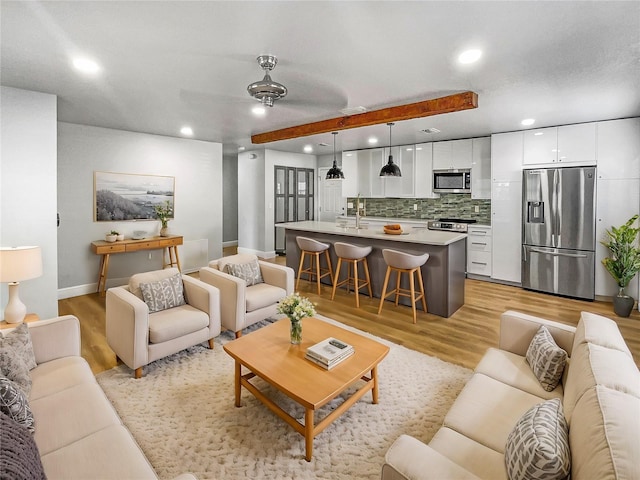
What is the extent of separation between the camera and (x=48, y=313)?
3.69 m

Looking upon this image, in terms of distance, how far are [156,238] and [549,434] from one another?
5.70 meters

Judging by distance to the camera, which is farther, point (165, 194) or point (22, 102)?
point (165, 194)

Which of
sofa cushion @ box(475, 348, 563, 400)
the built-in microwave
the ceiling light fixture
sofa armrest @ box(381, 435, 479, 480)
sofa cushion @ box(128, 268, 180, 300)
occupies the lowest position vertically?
sofa cushion @ box(475, 348, 563, 400)

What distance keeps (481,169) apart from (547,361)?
478 centimetres

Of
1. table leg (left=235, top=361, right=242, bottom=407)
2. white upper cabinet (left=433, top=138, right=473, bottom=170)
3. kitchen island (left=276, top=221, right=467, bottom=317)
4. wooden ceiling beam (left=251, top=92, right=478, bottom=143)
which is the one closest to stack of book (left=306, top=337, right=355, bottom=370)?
table leg (left=235, top=361, right=242, bottom=407)

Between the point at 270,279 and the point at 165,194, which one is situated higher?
the point at 165,194

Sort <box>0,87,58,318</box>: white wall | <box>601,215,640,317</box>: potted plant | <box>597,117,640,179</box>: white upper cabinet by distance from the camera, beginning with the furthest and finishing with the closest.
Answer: <box>597,117,640,179</box>: white upper cabinet, <box>601,215,640,317</box>: potted plant, <box>0,87,58,318</box>: white wall

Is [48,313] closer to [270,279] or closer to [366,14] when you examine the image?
[270,279]

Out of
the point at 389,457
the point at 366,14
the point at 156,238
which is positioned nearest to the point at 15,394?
the point at 389,457

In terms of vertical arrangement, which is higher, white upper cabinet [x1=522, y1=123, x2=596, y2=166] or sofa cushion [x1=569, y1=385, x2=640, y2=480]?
white upper cabinet [x1=522, y1=123, x2=596, y2=166]

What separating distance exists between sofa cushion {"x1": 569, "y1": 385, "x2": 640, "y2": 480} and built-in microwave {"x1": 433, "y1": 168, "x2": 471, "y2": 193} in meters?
5.36

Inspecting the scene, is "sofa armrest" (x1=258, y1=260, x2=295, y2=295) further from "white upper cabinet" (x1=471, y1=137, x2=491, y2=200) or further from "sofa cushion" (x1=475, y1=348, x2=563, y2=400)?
"white upper cabinet" (x1=471, y1=137, x2=491, y2=200)

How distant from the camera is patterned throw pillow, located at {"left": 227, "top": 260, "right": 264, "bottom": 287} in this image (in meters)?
3.74

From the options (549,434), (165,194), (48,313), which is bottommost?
(48,313)
